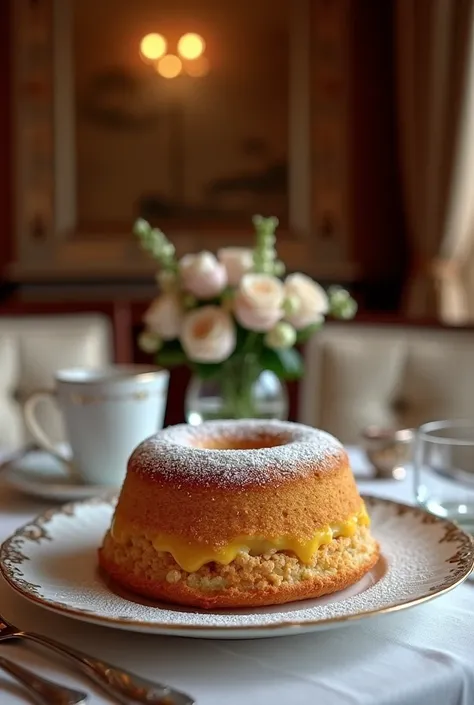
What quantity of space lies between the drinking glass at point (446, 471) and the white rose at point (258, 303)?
29 centimetres

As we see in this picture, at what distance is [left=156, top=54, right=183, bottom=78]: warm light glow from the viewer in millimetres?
3848

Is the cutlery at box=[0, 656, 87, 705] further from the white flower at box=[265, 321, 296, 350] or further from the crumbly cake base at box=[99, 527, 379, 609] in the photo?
the white flower at box=[265, 321, 296, 350]

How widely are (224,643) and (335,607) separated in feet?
0.28

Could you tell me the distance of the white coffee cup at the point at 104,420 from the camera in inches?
43.3

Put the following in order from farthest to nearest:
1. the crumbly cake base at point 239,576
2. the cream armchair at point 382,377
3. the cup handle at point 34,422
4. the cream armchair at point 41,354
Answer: the cream armchair at point 41,354 < the cream armchair at point 382,377 < the cup handle at point 34,422 < the crumbly cake base at point 239,576

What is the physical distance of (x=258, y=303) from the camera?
47.8 inches

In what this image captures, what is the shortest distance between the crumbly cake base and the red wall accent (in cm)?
331

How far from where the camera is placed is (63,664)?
593mm

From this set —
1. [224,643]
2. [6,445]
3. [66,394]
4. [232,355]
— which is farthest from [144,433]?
[6,445]

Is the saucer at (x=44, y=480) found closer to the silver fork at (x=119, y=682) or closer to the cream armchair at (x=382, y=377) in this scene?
the silver fork at (x=119, y=682)

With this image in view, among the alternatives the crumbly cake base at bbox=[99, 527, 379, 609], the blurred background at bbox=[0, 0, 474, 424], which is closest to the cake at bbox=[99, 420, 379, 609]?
the crumbly cake base at bbox=[99, 527, 379, 609]

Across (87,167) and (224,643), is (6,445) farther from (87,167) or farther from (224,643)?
(87,167)

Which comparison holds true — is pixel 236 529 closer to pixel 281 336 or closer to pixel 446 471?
pixel 446 471

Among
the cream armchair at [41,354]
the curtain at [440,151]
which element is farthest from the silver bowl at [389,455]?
the curtain at [440,151]
